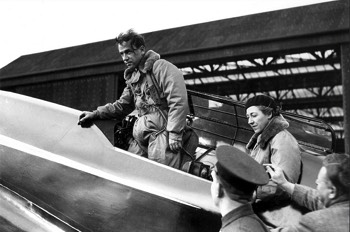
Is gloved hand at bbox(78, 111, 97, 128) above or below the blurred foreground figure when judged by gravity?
above

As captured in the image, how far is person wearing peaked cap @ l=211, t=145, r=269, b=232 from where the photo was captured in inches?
61.9

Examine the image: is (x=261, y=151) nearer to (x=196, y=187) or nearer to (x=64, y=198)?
(x=196, y=187)

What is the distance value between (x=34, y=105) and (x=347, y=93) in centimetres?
674

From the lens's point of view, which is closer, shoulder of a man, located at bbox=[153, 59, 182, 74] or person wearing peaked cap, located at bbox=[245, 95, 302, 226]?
person wearing peaked cap, located at bbox=[245, 95, 302, 226]

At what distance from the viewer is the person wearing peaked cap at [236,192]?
1571 millimetres

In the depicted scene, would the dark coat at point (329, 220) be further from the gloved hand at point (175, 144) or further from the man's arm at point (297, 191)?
the gloved hand at point (175, 144)

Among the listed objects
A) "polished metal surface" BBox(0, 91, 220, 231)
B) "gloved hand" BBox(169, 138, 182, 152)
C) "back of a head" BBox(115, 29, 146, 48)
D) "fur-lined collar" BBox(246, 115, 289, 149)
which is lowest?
"polished metal surface" BBox(0, 91, 220, 231)

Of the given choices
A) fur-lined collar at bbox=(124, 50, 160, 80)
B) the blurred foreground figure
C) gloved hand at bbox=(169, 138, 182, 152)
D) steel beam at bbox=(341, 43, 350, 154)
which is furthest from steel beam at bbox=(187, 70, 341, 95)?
the blurred foreground figure

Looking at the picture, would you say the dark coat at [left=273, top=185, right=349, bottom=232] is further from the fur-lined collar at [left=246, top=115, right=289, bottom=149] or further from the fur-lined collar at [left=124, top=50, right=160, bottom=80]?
the fur-lined collar at [left=124, top=50, right=160, bottom=80]

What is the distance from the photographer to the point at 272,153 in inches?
99.6

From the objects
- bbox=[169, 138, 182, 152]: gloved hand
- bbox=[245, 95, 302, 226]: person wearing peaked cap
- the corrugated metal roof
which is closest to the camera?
bbox=[245, 95, 302, 226]: person wearing peaked cap

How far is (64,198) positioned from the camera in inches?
110

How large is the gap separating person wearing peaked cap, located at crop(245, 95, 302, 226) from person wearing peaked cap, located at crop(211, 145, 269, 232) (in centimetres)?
78

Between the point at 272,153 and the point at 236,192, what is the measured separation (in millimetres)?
998
